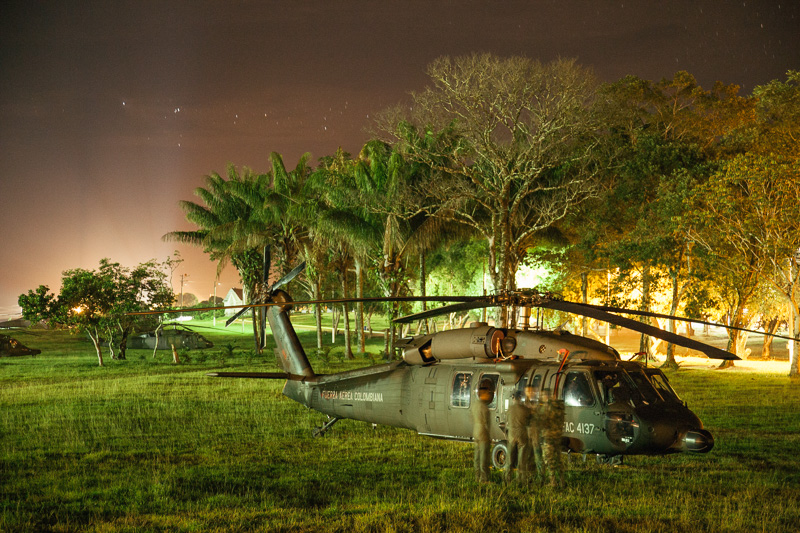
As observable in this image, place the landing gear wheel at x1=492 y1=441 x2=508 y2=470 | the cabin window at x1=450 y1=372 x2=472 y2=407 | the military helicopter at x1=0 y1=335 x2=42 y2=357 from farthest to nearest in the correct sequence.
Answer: the military helicopter at x1=0 y1=335 x2=42 y2=357, the cabin window at x1=450 y1=372 x2=472 y2=407, the landing gear wheel at x1=492 y1=441 x2=508 y2=470

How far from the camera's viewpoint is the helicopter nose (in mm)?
9289

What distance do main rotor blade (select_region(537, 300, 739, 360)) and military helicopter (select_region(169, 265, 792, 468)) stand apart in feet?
0.06

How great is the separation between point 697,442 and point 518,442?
8.15 feet

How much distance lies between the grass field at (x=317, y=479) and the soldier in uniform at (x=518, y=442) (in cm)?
29

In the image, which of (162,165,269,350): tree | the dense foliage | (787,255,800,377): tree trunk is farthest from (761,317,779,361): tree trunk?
(162,165,269,350): tree

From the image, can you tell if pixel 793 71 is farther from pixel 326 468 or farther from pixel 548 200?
pixel 326 468

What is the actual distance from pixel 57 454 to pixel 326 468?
4959 mm

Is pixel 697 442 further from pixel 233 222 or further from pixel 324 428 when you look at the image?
pixel 233 222

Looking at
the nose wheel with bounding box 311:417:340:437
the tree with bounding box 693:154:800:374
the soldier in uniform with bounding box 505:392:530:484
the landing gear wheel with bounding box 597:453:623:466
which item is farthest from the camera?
the tree with bounding box 693:154:800:374

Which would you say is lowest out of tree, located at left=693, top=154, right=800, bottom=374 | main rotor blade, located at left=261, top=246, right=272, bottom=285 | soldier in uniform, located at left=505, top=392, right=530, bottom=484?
soldier in uniform, located at left=505, top=392, right=530, bottom=484

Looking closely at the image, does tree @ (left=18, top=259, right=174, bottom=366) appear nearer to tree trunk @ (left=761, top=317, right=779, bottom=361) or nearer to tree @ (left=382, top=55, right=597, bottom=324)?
tree @ (left=382, top=55, right=597, bottom=324)

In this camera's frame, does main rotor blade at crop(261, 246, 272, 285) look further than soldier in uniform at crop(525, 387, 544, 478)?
Yes

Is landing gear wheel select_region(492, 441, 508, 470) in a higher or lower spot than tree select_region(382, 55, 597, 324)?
lower

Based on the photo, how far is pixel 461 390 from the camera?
35.9 ft
